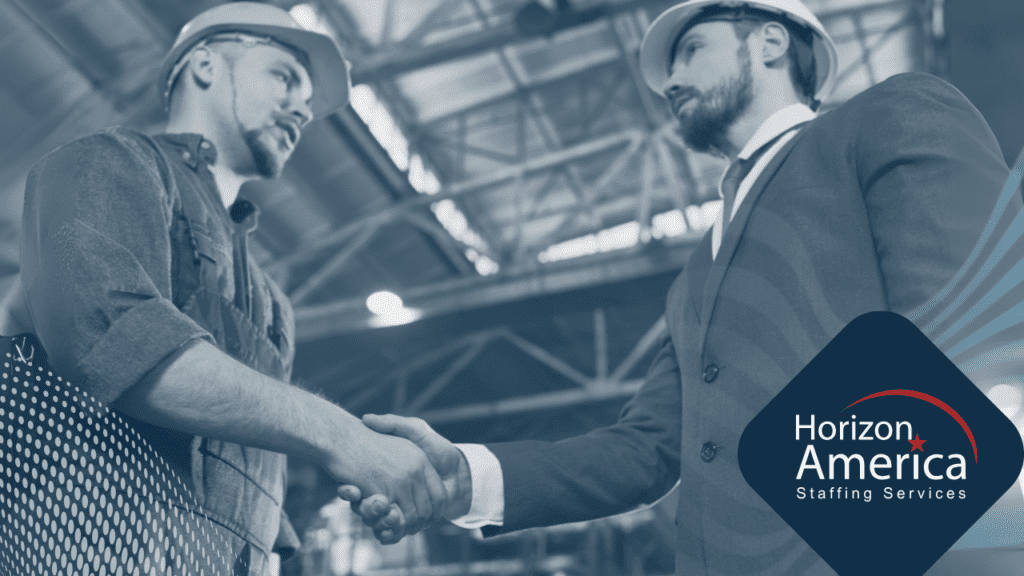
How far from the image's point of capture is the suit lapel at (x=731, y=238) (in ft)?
7.16

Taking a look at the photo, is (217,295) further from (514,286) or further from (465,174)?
(465,174)

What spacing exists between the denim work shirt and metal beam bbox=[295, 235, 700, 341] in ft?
19.0

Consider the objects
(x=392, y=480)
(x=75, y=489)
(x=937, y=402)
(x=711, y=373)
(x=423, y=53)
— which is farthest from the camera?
(x=423, y=53)

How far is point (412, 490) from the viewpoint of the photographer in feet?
8.54

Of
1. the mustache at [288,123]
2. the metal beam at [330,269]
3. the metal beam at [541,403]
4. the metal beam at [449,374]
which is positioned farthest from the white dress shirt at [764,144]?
the metal beam at [449,374]

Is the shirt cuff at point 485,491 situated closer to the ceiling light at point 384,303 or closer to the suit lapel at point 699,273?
the suit lapel at point 699,273

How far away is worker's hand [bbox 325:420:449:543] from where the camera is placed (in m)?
2.48

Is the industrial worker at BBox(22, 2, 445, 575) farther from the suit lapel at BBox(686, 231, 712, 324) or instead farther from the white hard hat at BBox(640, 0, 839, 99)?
the white hard hat at BBox(640, 0, 839, 99)

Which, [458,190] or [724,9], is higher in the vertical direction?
[458,190]

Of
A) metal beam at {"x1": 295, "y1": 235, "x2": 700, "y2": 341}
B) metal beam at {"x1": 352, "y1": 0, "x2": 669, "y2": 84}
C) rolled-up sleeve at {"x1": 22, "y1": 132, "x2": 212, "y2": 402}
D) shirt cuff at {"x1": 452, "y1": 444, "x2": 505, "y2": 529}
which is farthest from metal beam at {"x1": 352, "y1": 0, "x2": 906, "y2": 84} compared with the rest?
rolled-up sleeve at {"x1": 22, "y1": 132, "x2": 212, "y2": 402}

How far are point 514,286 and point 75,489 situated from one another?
6.93 metres

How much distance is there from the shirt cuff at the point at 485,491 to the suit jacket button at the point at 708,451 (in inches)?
28.5

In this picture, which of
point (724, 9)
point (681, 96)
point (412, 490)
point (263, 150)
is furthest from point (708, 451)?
point (263, 150)

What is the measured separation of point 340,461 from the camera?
2.42 metres
